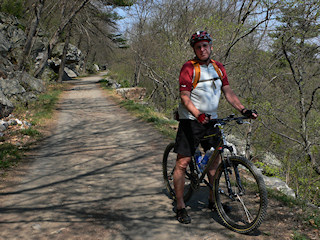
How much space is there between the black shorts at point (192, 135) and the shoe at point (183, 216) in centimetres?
68

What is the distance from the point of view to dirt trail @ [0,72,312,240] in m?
3.10

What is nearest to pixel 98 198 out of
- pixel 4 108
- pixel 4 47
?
pixel 4 108

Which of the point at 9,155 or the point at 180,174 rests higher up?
the point at 180,174

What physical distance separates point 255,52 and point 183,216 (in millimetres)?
12005

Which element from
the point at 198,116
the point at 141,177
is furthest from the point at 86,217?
the point at 198,116

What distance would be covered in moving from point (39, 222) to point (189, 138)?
1976 millimetres

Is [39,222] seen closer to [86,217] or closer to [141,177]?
[86,217]

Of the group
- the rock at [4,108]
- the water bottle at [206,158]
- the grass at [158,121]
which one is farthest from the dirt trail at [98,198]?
the rock at [4,108]

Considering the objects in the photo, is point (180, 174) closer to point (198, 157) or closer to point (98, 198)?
point (198, 157)

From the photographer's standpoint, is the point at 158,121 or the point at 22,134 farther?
the point at 158,121

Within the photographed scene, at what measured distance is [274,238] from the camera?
287 cm

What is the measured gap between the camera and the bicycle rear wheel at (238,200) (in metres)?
2.74

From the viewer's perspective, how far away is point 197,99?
10.2ft

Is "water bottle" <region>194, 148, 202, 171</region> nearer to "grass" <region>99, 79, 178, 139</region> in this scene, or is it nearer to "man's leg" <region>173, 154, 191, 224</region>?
"man's leg" <region>173, 154, 191, 224</region>
